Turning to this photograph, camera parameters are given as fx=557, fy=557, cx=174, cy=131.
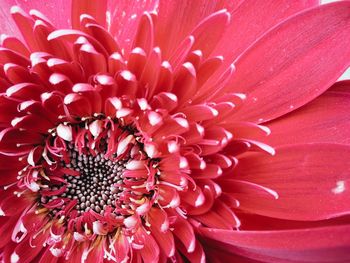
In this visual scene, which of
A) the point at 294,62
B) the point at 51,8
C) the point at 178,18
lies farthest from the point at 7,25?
the point at 294,62

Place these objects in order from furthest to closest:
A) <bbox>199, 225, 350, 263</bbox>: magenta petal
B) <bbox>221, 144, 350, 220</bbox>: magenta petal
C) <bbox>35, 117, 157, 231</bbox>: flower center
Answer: <bbox>35, 117, 157, 231</bbox>: flower center < <bbox>221, 144, 350, 220</bbox>: magenta petal < <bbox>199, 225, 350, 263</bbox>: magenta petal

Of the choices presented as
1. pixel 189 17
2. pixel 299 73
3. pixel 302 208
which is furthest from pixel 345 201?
pixel 189 17

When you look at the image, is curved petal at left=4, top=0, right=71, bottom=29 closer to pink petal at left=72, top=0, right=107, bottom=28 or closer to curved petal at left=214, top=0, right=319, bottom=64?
pink petal at left=72, top=0, right=107, bottom=28

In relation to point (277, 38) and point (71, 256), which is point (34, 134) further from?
point (277, 38)

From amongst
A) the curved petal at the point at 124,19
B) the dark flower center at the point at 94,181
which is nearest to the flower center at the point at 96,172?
the dark flower center at the point at 94,181

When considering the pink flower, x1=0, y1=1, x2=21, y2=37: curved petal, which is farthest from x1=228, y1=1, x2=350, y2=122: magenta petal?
x1=0, y1=1, x2=21, y2=37: curved petal

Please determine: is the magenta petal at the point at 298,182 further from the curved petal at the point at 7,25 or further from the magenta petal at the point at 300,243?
the curved petal at the point at 7,25
